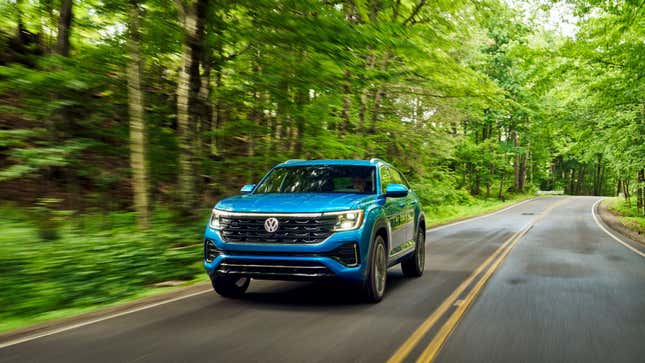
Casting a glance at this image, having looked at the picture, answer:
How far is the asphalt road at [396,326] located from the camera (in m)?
5.25

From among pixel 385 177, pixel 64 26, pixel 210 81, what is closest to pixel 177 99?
pixel 210 81

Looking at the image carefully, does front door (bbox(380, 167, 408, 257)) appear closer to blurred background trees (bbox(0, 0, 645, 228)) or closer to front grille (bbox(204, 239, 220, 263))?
front grille (bbox(204, 239, 220, 263))

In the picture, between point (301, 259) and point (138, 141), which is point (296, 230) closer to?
point (301, 259)

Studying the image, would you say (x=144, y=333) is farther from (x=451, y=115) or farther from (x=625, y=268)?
(x=451, y=115)

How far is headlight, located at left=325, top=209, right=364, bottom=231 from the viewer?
711 centimetres

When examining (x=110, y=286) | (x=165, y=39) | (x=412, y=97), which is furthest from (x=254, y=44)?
(x=412, y=97)

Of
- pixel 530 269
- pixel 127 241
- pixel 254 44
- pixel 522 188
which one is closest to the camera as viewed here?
pixel 127 241

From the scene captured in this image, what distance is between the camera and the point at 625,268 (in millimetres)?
12164

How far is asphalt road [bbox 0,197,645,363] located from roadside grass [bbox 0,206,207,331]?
0.89 metres

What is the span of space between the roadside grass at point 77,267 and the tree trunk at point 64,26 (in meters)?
4.56

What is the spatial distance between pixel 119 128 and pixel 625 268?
10705 millimetres

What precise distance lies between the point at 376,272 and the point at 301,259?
1218mm

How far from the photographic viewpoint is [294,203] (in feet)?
24.0

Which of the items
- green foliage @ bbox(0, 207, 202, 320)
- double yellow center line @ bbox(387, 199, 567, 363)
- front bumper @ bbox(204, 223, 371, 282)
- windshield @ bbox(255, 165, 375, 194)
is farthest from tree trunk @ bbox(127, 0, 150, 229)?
double yellow center line @ bbox(387, 199, 567, 363)
